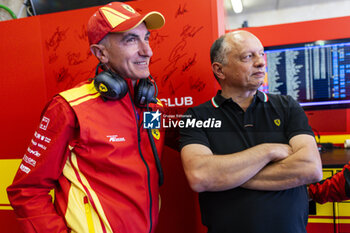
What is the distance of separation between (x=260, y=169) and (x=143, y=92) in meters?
0.58

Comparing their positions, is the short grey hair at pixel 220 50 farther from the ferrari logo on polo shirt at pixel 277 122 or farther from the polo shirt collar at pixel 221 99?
the ferrari logo on polo shirt at pixel 277 122

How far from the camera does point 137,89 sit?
1132 millimetres

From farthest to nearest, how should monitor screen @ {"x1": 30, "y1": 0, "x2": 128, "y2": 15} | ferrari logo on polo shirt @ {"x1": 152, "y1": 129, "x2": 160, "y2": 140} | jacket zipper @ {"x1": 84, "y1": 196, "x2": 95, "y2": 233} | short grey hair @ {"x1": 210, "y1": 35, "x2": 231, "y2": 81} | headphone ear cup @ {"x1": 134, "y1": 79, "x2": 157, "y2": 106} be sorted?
monitor screen @ {"x1": 30, "y1": 0, "x2": 128, "y2": 15} → short grey hair @ {"x1": 210, "y1": 35, "x2": 231, "y2": 81} → ferrari logo on polo shirt @ {"x1": 152, "y1": 129, "x2": 160, "y2": 140} → headphone ear cup @ {"x1": 134, "y1": 79, "x2": 157, "y2": 106} → jacket zipper @ {"x1": 84, "y1": 196, "x2": 95, "y2": 233}

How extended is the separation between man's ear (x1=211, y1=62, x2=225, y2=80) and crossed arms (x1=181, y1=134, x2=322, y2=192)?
1.50ft

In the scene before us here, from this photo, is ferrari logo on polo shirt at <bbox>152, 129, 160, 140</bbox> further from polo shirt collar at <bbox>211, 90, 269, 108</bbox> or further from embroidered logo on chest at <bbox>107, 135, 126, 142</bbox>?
polo shirt collar at <bbox>211, 90, 269, 108</bbox>

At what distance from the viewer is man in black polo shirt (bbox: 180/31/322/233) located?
1.04 meters

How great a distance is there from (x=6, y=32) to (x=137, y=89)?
1.10 m

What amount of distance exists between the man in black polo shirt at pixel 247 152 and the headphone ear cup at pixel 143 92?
0.24 m

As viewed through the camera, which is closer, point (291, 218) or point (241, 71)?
point (291, 218)

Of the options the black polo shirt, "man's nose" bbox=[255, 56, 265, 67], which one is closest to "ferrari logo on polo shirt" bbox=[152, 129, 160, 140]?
the black polo shirt

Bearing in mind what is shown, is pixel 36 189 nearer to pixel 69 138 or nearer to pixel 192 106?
pixel 69 138

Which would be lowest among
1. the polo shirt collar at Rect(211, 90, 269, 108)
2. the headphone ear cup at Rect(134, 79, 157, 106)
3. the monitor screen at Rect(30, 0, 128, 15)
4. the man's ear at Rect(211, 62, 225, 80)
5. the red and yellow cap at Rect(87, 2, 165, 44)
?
the polo shirt collar at Rect(211, 90, 269, 108)

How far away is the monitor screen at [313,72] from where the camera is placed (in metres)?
1.87

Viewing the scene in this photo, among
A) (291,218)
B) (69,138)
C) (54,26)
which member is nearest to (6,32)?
(54,26)
